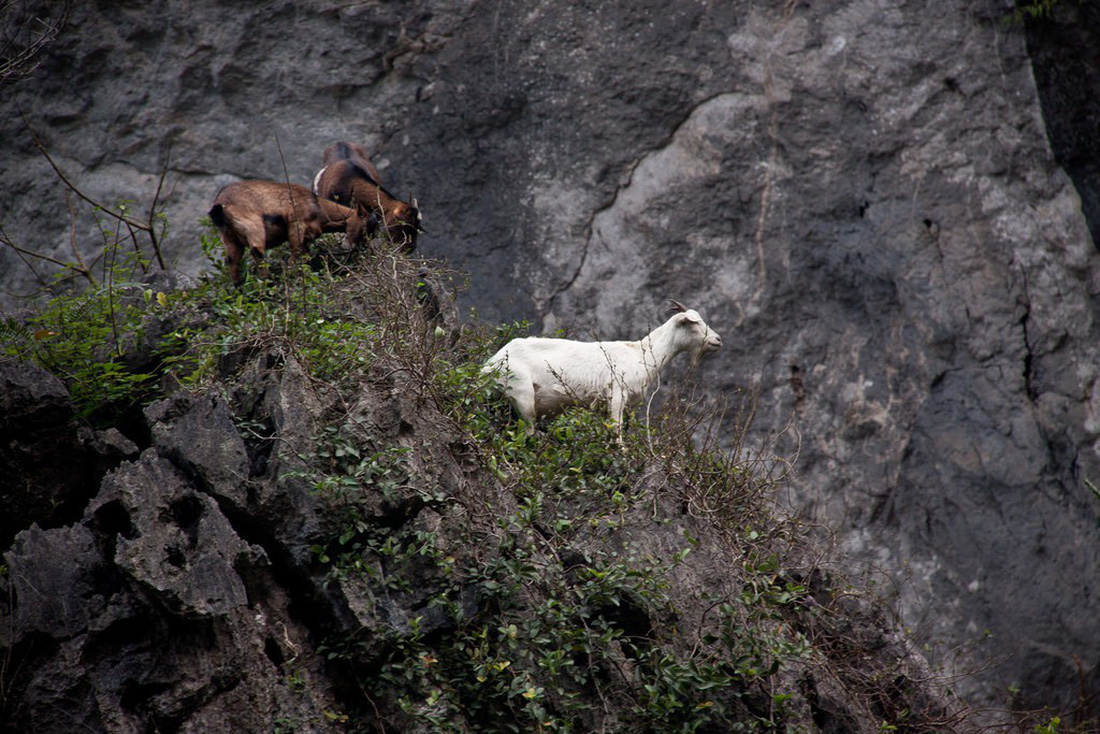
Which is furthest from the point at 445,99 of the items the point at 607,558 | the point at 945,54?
the point at 607,558

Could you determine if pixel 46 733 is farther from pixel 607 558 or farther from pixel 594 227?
pixel 594 227

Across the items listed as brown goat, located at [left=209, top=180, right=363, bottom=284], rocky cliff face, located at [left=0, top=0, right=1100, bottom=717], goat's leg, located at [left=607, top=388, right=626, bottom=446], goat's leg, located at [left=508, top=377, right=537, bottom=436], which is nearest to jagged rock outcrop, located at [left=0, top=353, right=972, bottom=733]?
goat's leg, located at [left=607, top=388, right=626, bottom=446]

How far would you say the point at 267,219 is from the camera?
29.0 ft

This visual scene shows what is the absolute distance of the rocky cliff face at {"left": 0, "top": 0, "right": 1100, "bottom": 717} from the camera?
38.3 ft

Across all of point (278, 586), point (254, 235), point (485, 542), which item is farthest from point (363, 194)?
point (278, 586)

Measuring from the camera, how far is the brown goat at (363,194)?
9312 millimetres

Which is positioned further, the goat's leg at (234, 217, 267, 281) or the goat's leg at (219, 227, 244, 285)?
the goat's leg at (219, 227, 244, 285)

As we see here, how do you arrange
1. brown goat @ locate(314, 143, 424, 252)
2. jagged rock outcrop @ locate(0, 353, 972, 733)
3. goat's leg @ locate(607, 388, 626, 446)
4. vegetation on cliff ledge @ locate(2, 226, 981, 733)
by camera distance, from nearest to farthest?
jagged rock outcrop @ locate(0, 353, 972, 733) → vegetation on cliff ledge @ locate(2, 226, 981, 733) → goat's leg @ locate(607, 388, 626, 446) → brown goat @ locate(314, 143, 424, 252)

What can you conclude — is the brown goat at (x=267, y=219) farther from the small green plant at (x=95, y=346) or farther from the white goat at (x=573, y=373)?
the white goat at (x=573, y=373)

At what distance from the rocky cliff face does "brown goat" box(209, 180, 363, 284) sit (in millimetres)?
3271

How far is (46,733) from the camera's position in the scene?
5.78 metres

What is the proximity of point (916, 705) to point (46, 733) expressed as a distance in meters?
5.51

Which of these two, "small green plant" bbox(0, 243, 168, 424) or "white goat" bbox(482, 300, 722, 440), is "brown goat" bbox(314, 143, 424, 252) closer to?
"white goat" bbox(482, 300, 722, 440)

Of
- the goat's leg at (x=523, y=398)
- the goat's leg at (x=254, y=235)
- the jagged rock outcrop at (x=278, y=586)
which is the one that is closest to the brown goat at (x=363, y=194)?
the goat's leg at (x=254, y=235)
